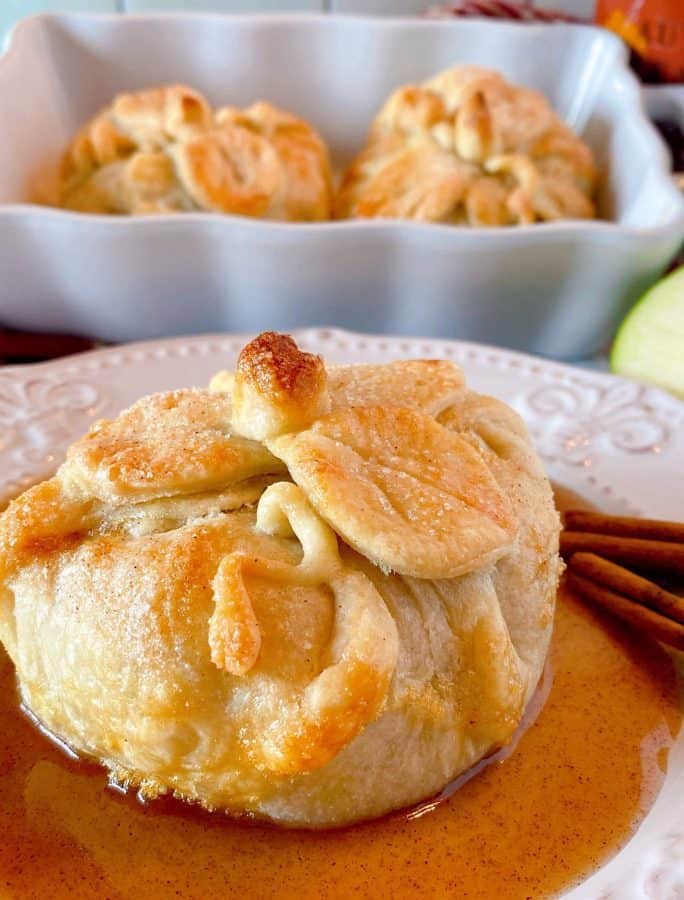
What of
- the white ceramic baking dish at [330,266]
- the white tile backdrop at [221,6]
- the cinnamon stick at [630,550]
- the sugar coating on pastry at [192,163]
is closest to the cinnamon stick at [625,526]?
the cinnamon stick at [630,550]

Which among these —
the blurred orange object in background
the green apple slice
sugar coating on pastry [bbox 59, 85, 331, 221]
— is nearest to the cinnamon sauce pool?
the green apple slice

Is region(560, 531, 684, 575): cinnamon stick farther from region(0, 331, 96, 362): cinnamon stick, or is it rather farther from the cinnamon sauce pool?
region(0, 331, 96, 362): cinnamon stick

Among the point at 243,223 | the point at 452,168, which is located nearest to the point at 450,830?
the point at 243,223

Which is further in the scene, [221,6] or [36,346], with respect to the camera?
[221,6]

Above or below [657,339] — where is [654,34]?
above

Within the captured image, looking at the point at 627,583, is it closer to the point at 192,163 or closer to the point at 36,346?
the point at 36,346

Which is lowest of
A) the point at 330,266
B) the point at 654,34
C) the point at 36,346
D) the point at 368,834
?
the point at 36,346

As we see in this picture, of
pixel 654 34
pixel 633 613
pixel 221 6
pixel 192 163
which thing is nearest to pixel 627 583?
pixel 633 613

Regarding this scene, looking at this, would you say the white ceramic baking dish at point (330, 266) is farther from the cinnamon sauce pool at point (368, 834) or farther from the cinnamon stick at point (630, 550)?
the cinnamon sauce pool at point (368, 834)
